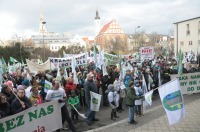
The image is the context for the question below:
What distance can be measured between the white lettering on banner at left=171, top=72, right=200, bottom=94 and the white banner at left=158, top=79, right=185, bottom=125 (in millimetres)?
1672

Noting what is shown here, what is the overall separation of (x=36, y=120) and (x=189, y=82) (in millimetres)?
4956

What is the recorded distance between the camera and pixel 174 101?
6.09 metres

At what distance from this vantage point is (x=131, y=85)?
25.9ft

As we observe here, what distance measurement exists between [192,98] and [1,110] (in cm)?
911

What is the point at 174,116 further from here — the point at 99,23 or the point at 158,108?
the point at 99,23

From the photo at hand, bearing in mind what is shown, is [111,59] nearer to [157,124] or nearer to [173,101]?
[157,124]

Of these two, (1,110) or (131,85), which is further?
(131,85)

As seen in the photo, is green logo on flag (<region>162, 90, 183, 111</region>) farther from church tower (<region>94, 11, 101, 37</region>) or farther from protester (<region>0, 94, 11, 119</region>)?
church tower (<region>94, 11, 101, 37</region>)

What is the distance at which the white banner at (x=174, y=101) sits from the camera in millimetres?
6038

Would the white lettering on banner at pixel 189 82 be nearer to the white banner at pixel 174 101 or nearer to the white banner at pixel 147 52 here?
the white banner at pixel 174 101

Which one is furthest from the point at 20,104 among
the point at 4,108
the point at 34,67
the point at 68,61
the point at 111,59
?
the point at 111,59

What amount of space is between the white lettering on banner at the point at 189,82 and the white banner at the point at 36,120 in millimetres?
3877

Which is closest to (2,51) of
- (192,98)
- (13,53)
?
(13,53)

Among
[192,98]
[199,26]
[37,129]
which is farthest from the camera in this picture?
[199,26]
